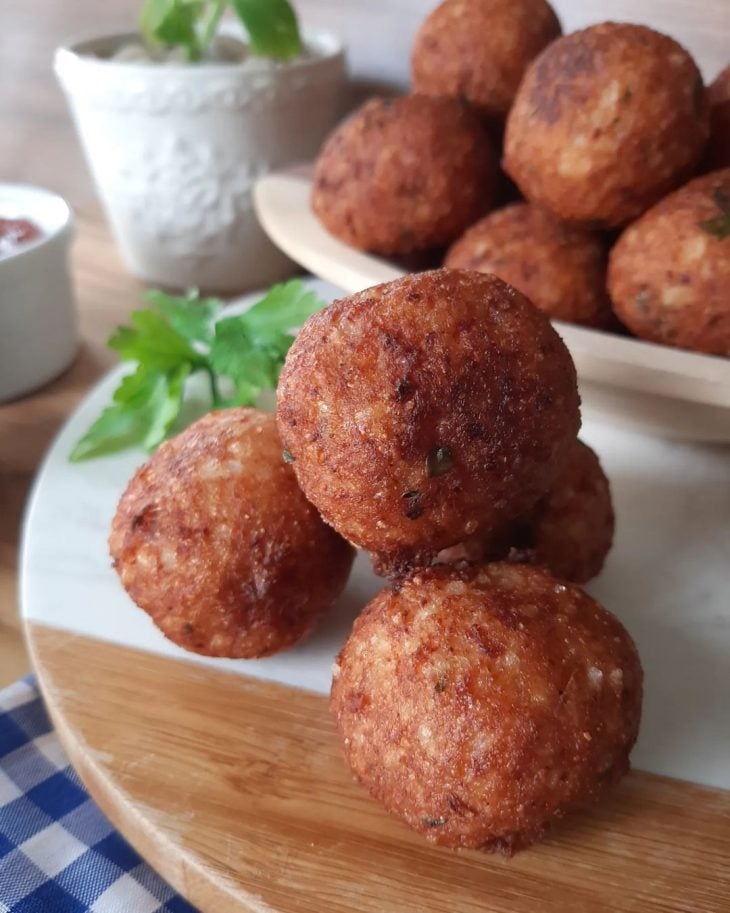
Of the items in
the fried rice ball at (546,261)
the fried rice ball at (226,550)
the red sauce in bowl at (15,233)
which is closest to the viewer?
the fried rice ball at (226,550)

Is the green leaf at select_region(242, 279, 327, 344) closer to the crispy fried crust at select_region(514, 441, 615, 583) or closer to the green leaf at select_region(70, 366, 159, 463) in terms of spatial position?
the green leaf at select_region(70, 366, 159, 463)

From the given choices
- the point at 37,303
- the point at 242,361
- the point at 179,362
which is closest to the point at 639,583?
the point at 242,361

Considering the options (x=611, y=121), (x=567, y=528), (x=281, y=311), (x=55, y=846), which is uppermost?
(x=611, y=121)

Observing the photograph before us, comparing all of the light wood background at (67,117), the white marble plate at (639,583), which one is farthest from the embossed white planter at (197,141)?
the white marble plate at (639,583)

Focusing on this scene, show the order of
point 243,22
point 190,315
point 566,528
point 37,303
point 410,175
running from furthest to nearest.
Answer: point 243,22
point 37,303
point 190,315
point 410,175
point 566,528

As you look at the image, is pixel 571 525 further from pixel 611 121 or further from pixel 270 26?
pixel 270 26

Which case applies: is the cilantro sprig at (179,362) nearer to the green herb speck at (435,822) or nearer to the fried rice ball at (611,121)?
the fried rice ball at (611,121)
